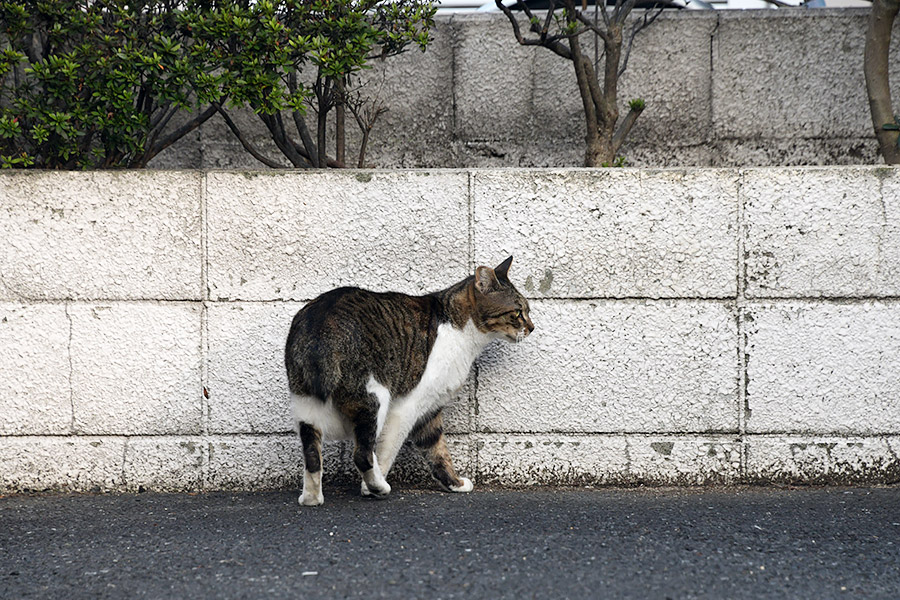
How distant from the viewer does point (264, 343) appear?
412 centimetres

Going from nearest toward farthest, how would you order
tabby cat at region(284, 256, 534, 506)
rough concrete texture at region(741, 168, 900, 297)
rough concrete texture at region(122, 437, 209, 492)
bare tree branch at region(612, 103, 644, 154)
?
1. tabby cat at region(284, 256, 534, 506)
2. rough concrete texture at region(741, 168, 900, 297)
3. rough concrete texture at region(122, 437, 209, 492)
4. bare tree branch at region(612, 103, 644, 154)

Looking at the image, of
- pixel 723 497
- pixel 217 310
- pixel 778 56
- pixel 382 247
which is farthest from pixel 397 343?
pixel 778 56

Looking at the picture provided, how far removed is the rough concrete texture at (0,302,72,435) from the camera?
13.5ft

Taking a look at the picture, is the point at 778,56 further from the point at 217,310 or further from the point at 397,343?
the point at 217,310

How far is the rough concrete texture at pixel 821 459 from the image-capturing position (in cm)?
406

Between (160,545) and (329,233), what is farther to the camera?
(329,233)

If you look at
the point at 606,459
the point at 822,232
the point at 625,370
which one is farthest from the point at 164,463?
the point at 822,232

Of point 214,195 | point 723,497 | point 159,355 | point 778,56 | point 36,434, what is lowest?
point 723,497

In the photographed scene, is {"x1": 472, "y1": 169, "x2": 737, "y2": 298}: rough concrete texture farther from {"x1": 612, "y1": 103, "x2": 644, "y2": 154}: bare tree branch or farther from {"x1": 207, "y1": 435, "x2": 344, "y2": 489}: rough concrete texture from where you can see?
{"x1": 207, "y1": 435, "x2": 344, "y2": 489}: rough concrete texture

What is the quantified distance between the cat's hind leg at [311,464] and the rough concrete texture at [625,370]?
0.94m

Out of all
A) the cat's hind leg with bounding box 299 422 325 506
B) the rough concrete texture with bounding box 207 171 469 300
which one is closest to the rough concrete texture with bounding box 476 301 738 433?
the rough concrete texture with bounding box 207 171 469 300

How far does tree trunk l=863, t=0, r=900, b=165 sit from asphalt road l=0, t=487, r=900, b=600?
5.92ft

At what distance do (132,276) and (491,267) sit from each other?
1701mm

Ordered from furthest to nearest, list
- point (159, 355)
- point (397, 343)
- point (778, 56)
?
point (778, 56) < point (159, 355) < point (397, 343)
